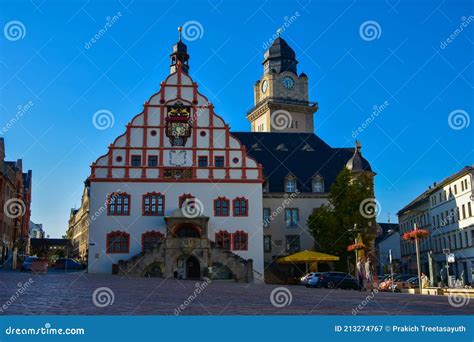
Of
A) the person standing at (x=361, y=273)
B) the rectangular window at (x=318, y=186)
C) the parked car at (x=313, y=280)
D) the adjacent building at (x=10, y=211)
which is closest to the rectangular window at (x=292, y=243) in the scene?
the rectangular window at (x=318, y=186)

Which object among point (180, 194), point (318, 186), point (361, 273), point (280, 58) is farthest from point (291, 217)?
point (280, 58)

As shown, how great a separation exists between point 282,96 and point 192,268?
36.3 m

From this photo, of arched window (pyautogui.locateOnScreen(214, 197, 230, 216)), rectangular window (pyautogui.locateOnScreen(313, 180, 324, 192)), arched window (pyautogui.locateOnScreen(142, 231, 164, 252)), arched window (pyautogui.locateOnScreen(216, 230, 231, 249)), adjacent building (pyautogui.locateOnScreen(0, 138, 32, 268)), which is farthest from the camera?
adjacent building (pyautogui.locateOnScreen(0, 138, 32, 268))

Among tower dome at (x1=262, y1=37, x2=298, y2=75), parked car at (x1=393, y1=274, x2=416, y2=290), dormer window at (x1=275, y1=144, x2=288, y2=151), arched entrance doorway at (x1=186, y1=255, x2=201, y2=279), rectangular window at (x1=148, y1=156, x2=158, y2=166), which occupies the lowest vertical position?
parked car at (x1=393, y1=274, x2=416, y2=290)

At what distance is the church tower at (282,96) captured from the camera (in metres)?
76.4

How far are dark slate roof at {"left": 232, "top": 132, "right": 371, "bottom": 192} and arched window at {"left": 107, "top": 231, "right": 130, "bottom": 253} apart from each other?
1602cm

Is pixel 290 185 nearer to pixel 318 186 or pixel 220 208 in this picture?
pixel 318 186

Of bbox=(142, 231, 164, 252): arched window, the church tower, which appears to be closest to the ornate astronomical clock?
bbox=(142, 231, 164, 252): arched window

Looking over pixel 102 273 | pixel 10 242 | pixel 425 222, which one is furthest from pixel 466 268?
pixel 10 242

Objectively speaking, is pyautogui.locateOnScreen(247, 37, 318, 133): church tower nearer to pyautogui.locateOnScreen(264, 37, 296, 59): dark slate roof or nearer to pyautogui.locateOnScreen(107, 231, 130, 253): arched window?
pyautogui.locateOnScreen(264, 37, 296, 59): dark slate roof

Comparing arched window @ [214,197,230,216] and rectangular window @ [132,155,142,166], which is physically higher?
rectangular window @ [132,155,142,166]

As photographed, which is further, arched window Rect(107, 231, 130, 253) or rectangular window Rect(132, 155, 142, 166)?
rectangular window Rect(132, 155, 142, 166)

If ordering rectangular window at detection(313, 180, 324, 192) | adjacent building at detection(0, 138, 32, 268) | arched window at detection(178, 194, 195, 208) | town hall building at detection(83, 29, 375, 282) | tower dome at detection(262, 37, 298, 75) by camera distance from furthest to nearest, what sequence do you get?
tower dome at detection(262, 37, 298, 75) → adjacent building at detection(0, 138, 32, 268) → rectangular window at detection(313, 180, 324, 192) → arched window at detection(178, 194, 195, 208) → town hall building at detection(83, 29, 375, 282)

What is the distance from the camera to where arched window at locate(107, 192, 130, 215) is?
46.9m
